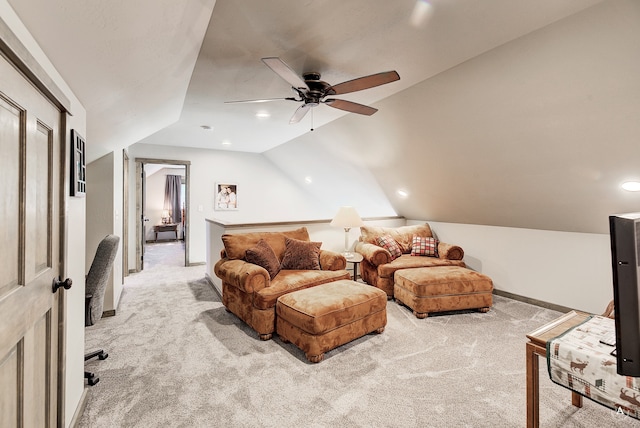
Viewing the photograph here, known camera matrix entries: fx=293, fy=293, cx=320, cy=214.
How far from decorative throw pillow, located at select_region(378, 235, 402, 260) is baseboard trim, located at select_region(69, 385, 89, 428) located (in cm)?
353

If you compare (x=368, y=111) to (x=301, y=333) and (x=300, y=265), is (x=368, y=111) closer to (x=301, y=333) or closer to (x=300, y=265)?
(x=300, y=265)

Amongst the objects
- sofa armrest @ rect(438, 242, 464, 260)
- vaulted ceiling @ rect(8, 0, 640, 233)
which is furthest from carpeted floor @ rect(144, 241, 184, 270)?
sofa armrest @ rect(438, 242, 464, 260)

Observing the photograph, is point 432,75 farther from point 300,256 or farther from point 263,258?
point 263,258

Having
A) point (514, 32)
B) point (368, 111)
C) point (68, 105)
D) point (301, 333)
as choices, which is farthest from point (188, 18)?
point (301, 333)

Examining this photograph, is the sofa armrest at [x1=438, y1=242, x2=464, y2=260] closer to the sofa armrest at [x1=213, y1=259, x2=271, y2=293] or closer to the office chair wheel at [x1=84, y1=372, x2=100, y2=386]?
the sofa armrest at [x1=213, y1=259, x2=271, y2=293]

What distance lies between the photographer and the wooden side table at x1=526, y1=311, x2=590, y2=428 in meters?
1.34

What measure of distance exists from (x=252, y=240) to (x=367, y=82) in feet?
7.05

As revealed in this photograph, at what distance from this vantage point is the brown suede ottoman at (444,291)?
3357 millimetres

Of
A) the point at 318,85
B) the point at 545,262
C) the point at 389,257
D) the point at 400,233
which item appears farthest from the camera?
the point at 400,233

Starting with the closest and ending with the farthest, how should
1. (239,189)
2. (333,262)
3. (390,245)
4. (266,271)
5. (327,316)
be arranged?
(327,316) → (266,271) → (333,262) → (390,245) → (239,189)

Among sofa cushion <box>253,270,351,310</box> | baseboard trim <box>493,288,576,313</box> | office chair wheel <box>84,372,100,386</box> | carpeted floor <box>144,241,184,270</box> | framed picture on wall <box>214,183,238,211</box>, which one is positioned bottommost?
office chair wheel <box>84,372,100,386</box>

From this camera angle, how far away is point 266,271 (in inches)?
116

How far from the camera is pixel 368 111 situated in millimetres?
2830

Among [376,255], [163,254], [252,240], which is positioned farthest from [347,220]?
[163,254]
